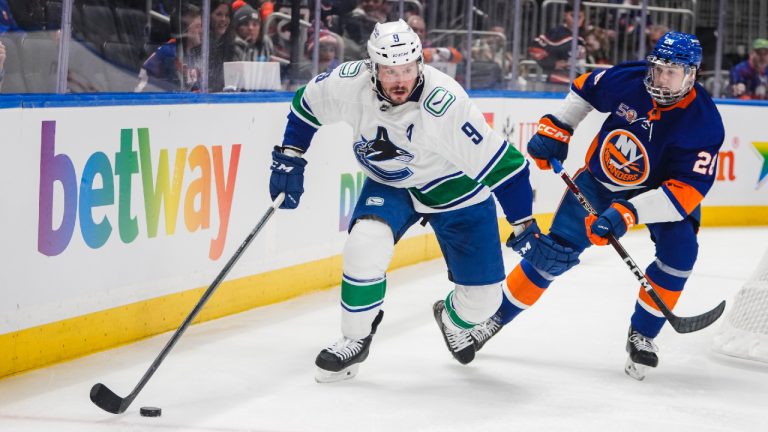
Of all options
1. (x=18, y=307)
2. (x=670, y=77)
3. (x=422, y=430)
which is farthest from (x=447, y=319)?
(x=18, y=307)

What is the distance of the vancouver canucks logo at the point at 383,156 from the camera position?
356 centimetres

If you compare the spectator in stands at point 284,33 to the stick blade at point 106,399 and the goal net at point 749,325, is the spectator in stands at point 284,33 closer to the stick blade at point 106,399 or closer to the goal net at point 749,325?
the goal net at point 749,325

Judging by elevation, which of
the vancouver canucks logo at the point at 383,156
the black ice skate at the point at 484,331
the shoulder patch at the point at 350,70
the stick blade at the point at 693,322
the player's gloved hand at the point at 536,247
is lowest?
the black ice skate at the point at 484,331

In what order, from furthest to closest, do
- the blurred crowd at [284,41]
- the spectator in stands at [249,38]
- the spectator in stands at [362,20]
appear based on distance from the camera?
the spectator in stands at [362,20]
the spectator in stands at [249,38]
the blurred crowd at [284,41]

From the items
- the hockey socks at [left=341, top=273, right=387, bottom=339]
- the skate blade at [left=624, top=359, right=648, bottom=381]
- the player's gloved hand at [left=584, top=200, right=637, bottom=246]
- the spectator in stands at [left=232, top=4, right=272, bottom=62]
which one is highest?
the spectator in stands at [left=232, top=4, right=272, bottom=62]

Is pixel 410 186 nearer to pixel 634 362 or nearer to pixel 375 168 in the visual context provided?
pixel 375 168

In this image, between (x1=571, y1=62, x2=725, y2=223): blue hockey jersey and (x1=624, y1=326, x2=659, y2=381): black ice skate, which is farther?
(x1=624, y1=326, x2=659, y2=381): black ice skate

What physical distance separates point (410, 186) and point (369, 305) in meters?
0.40

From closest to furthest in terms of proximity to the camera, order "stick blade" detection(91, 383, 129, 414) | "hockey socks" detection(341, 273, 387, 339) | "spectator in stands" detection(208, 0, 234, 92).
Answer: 1. "stick blade" detection(91, 383, 129, 414)
2. "hockey socks" detection(341, 273, 387, 339)
3. "spectator in stands" detection(208, 0, 234, 92)

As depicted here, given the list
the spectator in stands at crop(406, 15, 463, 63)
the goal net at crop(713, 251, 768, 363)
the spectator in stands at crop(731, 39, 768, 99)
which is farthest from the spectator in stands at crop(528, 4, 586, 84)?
the goal net at crop(713, 251, 768, 363)

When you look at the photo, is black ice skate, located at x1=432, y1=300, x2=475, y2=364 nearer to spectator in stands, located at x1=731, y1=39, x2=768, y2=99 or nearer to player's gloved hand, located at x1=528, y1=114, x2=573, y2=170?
player's gloved hand, located at x1=528, y1=114, x2=573, y2=170

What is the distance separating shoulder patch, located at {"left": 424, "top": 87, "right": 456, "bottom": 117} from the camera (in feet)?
11.4

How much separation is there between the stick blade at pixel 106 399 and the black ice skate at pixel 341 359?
681 mm

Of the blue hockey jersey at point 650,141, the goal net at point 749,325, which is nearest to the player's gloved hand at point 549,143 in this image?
the blue hockey jersey at point 650,141
